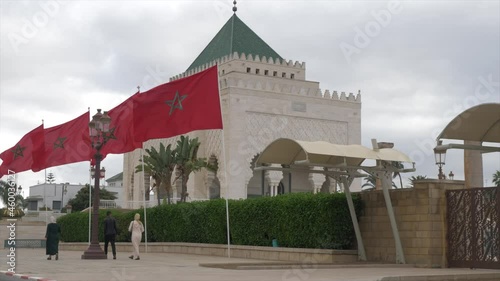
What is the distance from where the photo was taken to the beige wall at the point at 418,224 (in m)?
16.1

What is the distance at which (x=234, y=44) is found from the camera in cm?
5788

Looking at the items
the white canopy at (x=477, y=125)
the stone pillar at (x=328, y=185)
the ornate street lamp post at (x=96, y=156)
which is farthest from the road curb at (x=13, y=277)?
the stone pillar at (x=328, y=185)

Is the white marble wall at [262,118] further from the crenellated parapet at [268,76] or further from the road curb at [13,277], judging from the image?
the road curb at [13,277]

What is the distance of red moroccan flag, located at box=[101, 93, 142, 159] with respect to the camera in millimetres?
22141

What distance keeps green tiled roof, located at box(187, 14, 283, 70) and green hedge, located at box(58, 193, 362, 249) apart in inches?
1214

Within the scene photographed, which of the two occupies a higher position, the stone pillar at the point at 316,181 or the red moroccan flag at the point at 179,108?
the red moroccan flag at the point at 179,108

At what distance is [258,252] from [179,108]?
15.7 feet

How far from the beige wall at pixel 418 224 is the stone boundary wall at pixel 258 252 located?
94 cm

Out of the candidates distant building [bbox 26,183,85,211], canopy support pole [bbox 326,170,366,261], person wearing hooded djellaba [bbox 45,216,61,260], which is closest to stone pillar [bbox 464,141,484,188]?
canopy support pole [bbox 326,170,366,261]

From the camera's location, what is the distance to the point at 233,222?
884 inches

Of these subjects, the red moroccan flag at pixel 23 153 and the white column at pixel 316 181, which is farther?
the white column at pixel 316 181

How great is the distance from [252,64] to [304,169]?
3944 centimetres

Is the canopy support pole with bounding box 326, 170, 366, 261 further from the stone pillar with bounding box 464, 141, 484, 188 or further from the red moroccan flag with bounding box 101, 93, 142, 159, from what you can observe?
the red moroccan flag with bounding box 101, 93, 142, 159

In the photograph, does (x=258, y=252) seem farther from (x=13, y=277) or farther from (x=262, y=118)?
(x=262, y=118)
